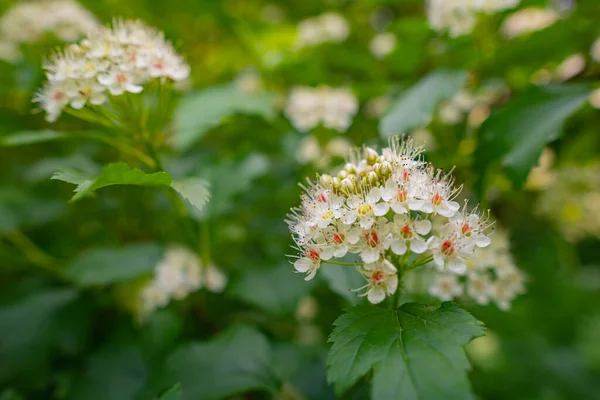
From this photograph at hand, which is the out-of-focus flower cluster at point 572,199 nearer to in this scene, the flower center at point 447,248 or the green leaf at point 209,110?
the green leaf at point 209,110

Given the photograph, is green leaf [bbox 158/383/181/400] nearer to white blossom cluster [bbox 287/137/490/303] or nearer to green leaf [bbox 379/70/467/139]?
white blossom cluster [bbox 287/137/490/303]

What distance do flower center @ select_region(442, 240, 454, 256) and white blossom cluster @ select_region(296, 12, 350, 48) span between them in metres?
1.62

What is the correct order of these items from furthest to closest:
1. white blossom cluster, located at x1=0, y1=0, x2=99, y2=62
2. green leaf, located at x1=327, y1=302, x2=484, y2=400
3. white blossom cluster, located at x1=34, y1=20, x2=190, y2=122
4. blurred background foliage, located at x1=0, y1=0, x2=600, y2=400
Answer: white blossom cluster, located at x1=0, y1=0, x2=99, y2=62
blurred background foliage, located at x1=0, y1=0, x2=600, y2=400
white blossom cluster, located at x1=34, y1=20, x2=190, y2=122
green leaf, located at x1=327, y1=302, x2=484, y2=400

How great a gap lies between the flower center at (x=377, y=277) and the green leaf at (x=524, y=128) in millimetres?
602

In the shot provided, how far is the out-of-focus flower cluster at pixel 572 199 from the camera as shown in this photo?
91.9 inches

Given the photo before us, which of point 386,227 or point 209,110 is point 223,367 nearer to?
point 386,227

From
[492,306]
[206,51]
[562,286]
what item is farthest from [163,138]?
[562,286]

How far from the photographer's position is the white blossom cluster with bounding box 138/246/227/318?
61.2 inches

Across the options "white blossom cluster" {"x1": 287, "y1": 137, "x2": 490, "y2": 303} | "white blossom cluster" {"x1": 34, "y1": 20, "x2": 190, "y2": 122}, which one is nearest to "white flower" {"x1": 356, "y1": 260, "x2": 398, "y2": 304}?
"white blossom cluster" {"x1": 287, "y1": 137, "x2": 490, "y2": 303}

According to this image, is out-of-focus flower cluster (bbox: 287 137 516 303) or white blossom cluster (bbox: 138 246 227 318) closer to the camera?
→ out-of-focus flower cluster (bbox: 287 137 516 303)

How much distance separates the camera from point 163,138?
1.39 metres

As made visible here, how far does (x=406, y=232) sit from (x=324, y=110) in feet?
3.48

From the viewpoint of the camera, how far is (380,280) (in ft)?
3.00

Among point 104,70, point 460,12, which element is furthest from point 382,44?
point 104,70
